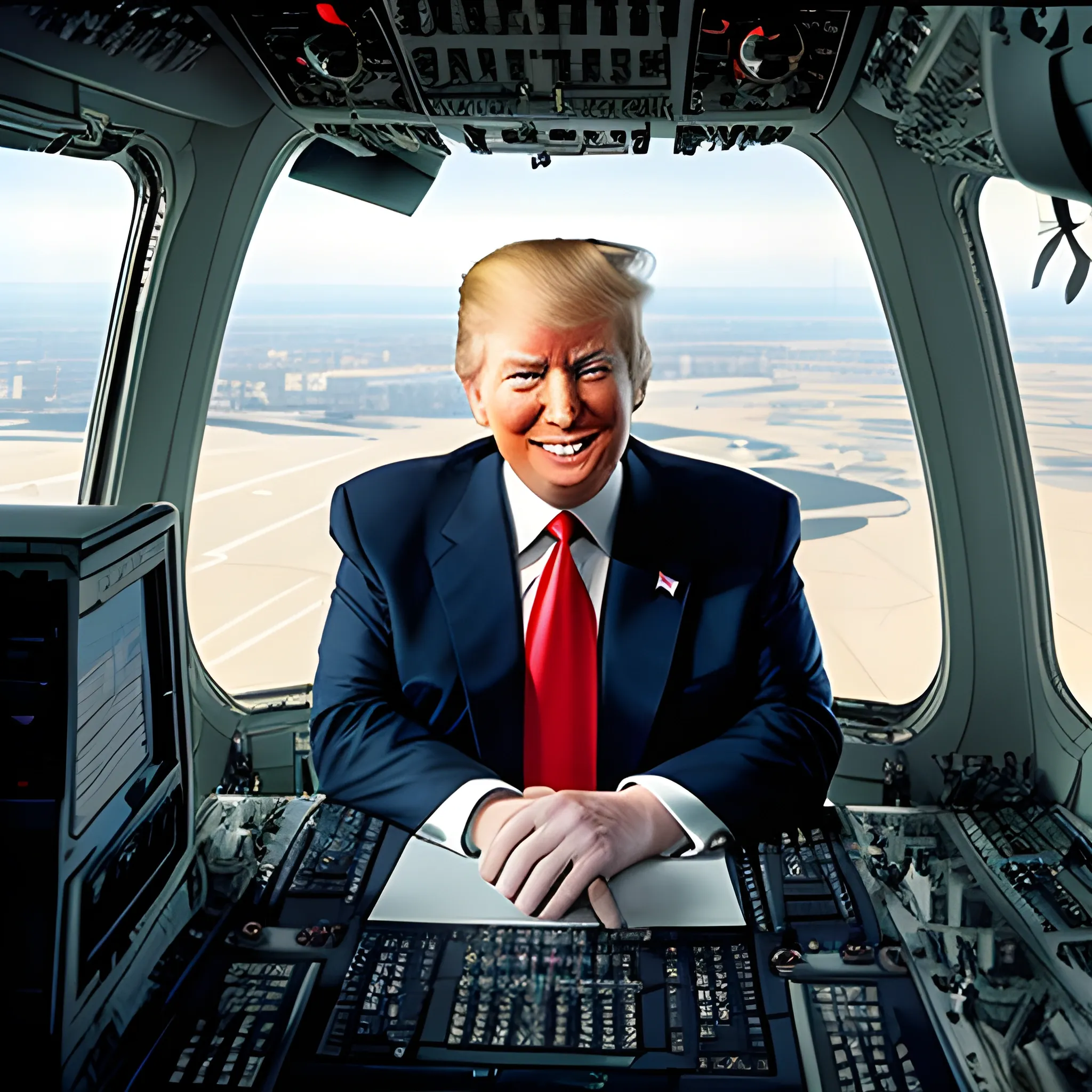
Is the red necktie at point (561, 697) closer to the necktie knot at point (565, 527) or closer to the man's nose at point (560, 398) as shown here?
the necktie knot at point (565, 527)

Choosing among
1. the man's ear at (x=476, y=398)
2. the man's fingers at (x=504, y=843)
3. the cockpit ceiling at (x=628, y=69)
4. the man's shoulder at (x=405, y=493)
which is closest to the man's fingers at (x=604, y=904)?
the man's fingers at (x=504, y=843)

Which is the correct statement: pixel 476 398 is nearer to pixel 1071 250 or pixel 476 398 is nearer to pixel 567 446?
pixel 567 446

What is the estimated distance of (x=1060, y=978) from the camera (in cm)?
162

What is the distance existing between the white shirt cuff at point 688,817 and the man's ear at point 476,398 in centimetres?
73

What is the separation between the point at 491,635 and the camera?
1.89 metres

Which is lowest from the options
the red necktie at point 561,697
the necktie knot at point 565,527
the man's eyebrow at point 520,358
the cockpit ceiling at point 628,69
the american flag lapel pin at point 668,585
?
the red necktie at point 561,697

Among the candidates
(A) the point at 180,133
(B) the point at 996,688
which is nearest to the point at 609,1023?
(B) the point at 996,688

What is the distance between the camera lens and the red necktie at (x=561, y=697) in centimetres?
189

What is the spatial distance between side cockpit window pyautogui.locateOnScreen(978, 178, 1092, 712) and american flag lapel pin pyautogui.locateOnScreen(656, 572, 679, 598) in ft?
2.47

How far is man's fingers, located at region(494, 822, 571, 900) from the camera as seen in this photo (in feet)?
5.80

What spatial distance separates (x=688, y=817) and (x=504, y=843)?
13.3 inches

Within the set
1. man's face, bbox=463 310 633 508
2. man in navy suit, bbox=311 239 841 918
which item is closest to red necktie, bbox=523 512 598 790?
man in navy suit, bbox=311 239 841 918

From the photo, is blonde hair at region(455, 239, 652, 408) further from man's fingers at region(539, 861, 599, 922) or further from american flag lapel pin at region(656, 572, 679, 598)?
man's fingers at region(539, 861, 599, 922)

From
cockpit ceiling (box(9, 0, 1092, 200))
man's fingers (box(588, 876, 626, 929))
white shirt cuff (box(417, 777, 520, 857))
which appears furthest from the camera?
white shirt cuff (box(417, 777, 520, 857))
